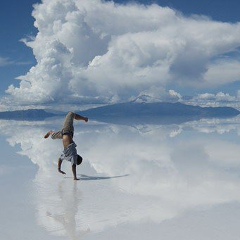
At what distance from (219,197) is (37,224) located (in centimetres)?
434

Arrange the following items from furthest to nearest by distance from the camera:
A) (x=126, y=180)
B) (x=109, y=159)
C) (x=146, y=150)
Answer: (x=146, y=150) → (x=109, y=159) → (x=126, y=180)

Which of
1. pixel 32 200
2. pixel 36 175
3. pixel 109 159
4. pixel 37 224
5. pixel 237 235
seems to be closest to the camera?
pixel 237 235

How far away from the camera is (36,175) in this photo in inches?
516

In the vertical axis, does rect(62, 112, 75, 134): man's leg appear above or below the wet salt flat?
above

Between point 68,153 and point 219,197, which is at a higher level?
point 68,153

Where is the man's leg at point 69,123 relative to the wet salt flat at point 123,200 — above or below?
above

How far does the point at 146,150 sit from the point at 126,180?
8.46m

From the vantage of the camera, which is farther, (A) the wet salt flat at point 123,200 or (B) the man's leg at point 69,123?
(B) the man's leg at point 69,123

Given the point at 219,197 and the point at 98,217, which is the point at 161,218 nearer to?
the point at 98,217

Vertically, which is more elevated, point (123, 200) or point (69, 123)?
point (69, 123)

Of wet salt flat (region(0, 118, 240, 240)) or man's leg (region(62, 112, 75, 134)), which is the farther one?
man's leg (region(62, 112, 75, 134))

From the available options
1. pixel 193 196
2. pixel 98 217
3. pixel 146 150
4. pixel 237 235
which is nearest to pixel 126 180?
pixel 193 196

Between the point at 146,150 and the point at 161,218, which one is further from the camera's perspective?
the point at 146,150

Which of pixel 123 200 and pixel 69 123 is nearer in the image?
pixel 123 200
